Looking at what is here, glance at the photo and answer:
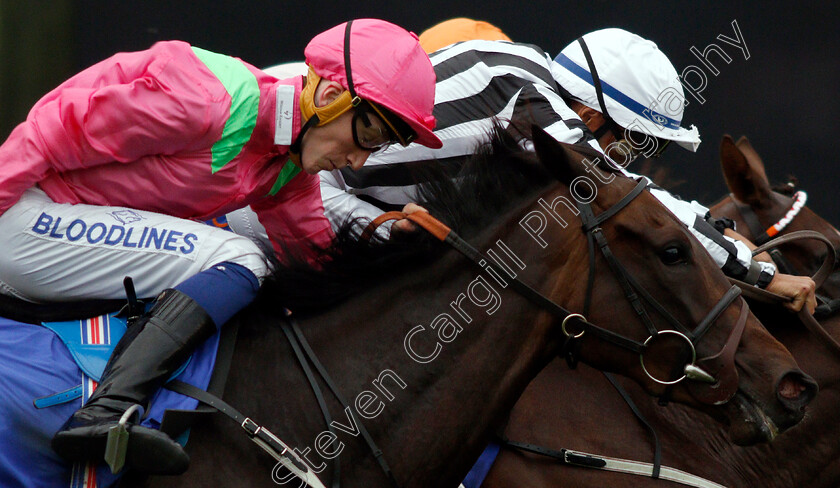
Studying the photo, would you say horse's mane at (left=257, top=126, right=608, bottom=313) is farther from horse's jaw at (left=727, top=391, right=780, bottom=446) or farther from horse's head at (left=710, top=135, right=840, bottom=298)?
horse's head at (left=710, top=135, right=840, bottom=298)

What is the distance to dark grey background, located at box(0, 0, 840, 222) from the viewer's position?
4.98m

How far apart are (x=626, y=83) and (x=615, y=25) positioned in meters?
2.30

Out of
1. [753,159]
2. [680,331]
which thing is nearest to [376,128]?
[680,331]

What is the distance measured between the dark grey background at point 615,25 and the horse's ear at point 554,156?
2973 millimetres

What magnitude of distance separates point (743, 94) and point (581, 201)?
3712mm

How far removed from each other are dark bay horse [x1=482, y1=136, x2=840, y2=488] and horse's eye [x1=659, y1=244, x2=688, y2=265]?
835mm

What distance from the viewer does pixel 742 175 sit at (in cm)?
360

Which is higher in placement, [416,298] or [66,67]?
[416,298]

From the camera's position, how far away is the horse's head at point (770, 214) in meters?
3.44

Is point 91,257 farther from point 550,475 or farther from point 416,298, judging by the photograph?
point 550,475

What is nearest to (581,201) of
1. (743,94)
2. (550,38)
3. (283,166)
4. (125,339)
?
(283,166)

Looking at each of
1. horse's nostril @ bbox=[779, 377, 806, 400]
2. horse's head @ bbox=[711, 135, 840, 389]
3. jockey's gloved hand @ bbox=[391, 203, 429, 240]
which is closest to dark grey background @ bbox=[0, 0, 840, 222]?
horse's head @ bbox=[711, 135, 840, 389]

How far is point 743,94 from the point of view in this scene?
533cm

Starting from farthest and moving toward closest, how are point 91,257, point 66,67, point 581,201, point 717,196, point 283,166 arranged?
point 717,196 → point 66,67 → point 283,166 → point 581,201 → point 91,257
